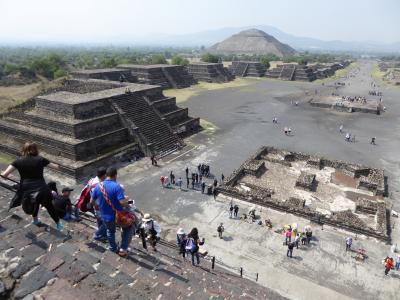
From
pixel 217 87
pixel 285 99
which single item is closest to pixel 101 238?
pixel 285 99

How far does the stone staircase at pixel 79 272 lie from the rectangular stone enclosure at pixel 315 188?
11.3 meters

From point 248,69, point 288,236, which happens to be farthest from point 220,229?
point 248,69

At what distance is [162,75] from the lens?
59.7m

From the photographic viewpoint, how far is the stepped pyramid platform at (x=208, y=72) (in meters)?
73.1

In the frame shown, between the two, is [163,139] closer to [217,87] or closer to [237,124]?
[237,124]

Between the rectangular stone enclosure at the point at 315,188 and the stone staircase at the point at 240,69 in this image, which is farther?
the stone staircase at the point at 240,69

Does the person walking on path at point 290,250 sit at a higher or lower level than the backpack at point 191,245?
lower

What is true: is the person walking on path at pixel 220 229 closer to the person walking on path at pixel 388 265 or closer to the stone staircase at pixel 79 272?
the person walking on path at pixel 388 265

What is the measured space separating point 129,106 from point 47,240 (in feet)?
74.1

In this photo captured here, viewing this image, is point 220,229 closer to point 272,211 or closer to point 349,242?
point 272,211

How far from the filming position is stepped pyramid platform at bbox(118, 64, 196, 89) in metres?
56.7

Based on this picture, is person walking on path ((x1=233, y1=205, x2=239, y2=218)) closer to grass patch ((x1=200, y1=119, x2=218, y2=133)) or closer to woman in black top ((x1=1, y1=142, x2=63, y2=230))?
woman in black top ((x1=1, y1=142, x2=63, y2=230))

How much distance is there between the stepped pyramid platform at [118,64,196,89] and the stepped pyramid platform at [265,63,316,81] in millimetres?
31438

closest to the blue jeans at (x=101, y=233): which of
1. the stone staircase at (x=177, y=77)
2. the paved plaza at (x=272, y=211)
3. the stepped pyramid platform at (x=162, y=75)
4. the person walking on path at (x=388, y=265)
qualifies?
the paved plaza at (x=272, y=211)
